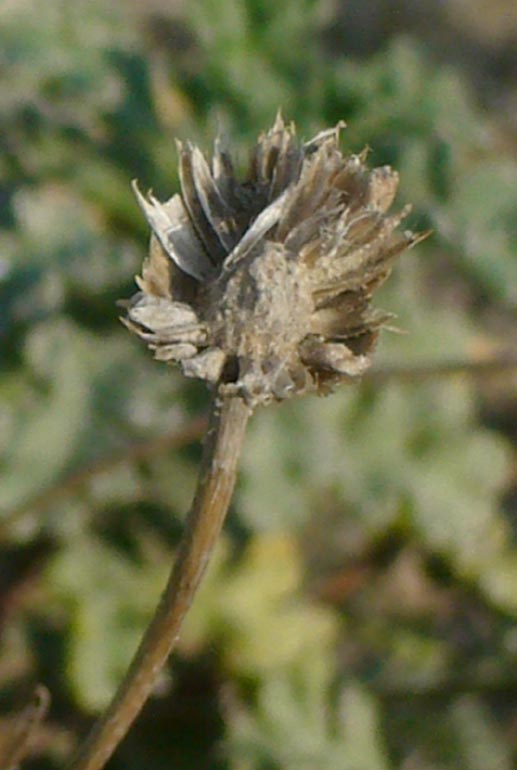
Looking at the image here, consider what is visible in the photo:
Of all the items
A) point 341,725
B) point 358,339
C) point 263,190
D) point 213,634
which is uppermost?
point 263,190

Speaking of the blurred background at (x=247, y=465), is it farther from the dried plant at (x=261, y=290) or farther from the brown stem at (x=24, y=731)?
the dried plant at (x=261, y=290)

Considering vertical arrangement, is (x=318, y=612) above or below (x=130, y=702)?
below

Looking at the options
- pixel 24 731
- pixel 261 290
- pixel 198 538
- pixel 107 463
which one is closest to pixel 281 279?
pixel 261 290

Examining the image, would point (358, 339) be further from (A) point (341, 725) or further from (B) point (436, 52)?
(B) point (436, 52)

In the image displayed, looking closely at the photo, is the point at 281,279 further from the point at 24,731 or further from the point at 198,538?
the point at 24,731

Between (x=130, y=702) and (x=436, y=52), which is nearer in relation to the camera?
(x=130, y=702)

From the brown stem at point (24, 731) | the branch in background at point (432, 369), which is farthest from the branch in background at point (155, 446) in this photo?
the brown stem at point (24, 731)

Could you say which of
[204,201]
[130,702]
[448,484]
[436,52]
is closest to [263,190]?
[204,201]
